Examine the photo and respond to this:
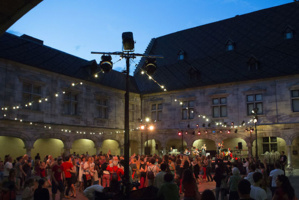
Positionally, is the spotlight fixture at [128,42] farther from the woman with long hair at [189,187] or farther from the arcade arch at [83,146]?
the arcade arch at [83,146]

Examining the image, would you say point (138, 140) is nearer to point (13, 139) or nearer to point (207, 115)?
point (207, 115)

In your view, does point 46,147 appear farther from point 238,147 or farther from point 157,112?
point 238,147

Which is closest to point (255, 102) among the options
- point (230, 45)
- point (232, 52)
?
point (232, 52)

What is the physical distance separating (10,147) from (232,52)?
17548 mm

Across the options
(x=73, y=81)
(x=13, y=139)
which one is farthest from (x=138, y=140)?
(x=13, y=139)

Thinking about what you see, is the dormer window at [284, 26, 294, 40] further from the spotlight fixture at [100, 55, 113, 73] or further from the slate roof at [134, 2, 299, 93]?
the spotlight fixture at [100, 55, 113, 73]

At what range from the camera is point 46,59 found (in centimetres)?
1947

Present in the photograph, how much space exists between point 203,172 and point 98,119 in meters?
9.42

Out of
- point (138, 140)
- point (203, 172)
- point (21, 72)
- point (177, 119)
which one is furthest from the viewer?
point (138, 140)

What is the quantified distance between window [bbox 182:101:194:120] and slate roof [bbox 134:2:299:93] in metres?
1.35

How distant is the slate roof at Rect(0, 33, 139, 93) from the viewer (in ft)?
57.5

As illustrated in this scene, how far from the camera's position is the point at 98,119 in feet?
72.8

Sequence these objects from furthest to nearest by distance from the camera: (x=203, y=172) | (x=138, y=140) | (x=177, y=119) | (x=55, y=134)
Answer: (x=138, y=140)
(x=177, y=119)
(x=55, y=134)
(x=203, y=172)

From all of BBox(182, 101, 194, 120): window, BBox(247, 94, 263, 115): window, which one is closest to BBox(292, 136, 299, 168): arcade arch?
BBox(247, 94, 263, 115): window
